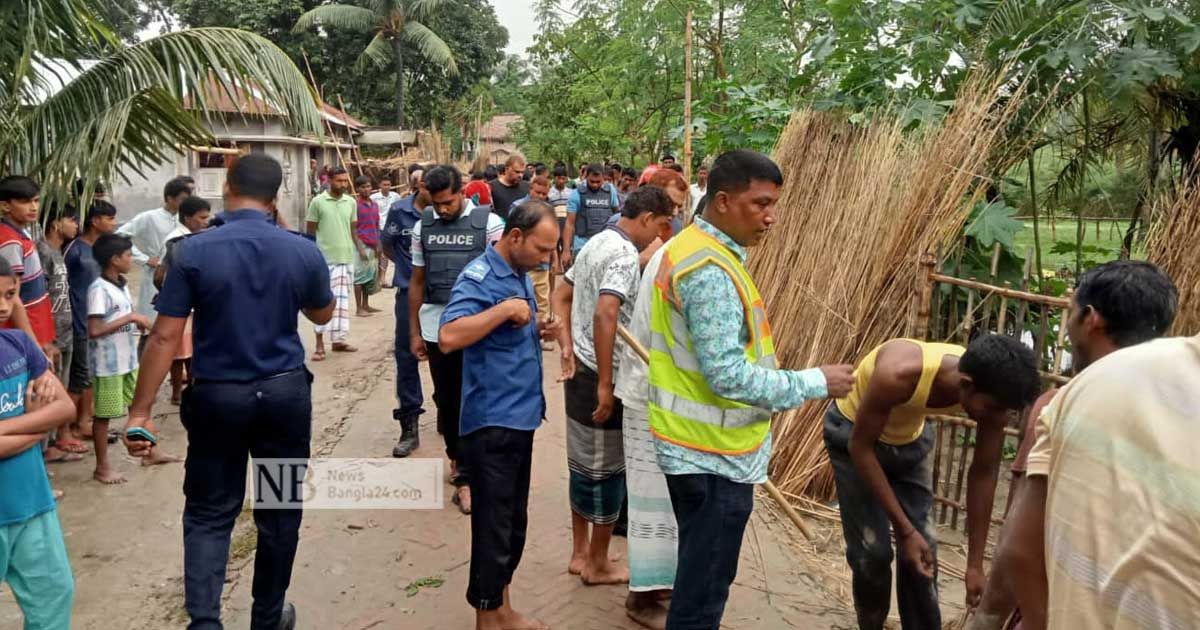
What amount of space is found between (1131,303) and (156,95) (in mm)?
4946

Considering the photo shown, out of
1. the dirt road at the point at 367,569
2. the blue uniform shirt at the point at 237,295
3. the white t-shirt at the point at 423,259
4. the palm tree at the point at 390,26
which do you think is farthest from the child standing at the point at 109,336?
the palm tree at the point at 390,26

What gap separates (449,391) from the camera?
4.48m

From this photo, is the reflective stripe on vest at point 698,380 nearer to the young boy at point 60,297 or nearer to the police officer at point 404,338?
the police officer at point 404,338

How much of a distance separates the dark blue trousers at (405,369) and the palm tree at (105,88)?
1.24m

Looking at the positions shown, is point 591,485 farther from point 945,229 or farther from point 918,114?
point 918,114

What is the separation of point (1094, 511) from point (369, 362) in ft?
24.7

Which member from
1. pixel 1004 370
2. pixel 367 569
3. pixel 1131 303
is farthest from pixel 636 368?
pixel 1131 303

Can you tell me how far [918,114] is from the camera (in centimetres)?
544

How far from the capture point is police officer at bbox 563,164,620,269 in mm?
8555

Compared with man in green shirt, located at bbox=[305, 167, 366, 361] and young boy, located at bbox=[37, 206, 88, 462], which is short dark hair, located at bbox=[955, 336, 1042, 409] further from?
man in green shirt, located at bbox=[305, 167, 366, 361]

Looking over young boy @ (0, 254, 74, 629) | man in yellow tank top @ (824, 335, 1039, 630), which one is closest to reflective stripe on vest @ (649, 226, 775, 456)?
man in yellow tank top @ (824, 335, 1039, 630)

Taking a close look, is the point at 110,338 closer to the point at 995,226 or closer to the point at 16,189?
the point at 16,189

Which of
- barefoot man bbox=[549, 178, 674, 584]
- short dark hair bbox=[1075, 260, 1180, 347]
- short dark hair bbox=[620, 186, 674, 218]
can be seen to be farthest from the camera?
short dark hair bbox=[620, 186, 674, 218]

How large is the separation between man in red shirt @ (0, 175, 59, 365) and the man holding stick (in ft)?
11.6
